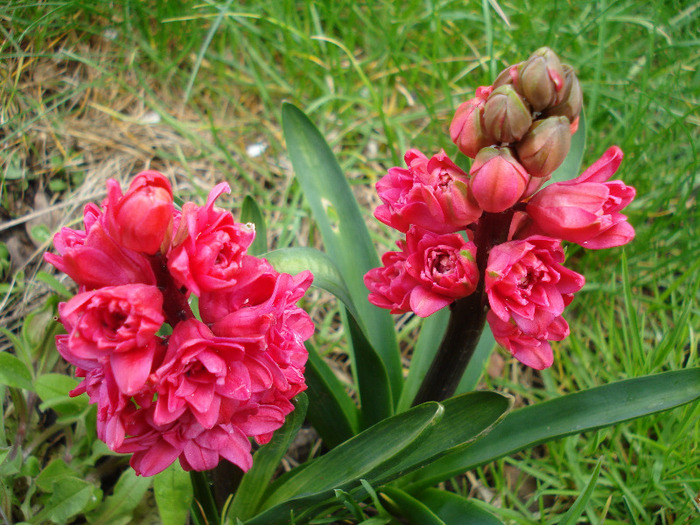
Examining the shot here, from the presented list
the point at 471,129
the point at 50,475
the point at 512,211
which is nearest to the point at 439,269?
the point at 512,211

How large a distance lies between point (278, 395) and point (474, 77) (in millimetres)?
2824

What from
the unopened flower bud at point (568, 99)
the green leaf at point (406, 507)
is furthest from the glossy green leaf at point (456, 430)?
the unopened flower bud at point (568, 99)

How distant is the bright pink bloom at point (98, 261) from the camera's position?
4.17 feet

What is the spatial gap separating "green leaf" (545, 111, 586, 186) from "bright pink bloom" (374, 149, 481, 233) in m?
0.84

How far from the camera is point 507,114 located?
1.38m

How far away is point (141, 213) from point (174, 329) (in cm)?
30

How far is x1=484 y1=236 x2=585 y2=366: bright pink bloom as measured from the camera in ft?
4.62

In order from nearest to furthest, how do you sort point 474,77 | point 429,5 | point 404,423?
1. point 404,423
2. point 429,5
3. point 474,77

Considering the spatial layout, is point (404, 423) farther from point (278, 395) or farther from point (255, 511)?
point (255, 511)

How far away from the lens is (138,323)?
122 centimetres

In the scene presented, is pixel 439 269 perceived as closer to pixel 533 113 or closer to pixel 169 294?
pixel 533 113

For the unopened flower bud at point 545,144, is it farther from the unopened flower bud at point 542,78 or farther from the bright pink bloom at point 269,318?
the bright pink bloom at point 269,318

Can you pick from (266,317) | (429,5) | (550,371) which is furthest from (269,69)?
(266,317)

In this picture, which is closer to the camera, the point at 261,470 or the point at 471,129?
the point at 471,129
